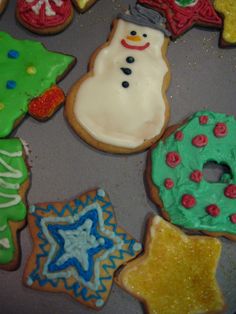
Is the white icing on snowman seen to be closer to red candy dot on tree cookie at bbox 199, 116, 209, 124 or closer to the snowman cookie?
the snowman cookie

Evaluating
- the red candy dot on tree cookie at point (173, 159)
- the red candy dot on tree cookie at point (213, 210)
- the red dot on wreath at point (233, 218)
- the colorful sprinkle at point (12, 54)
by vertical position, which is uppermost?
the colorful sprinkle at point (12, 54)

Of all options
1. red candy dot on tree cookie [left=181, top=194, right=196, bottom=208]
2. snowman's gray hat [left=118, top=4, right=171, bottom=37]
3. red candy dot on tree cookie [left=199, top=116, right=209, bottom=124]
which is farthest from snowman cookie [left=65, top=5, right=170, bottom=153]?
red candy dot on tree cookie [left=181, top=194, right=196, bottom=208]

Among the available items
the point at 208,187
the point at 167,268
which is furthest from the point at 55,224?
the point at 208,187

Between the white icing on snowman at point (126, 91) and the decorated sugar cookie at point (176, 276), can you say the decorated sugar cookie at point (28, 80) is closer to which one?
the white icing on snowman at point (126, 91)

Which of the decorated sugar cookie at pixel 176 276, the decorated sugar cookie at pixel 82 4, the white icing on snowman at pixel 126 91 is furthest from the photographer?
the decorated sugar cookie at pixel 82 4

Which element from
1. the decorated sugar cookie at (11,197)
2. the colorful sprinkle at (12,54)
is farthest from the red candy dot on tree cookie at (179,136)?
the colorful sprinkle at (12,54)

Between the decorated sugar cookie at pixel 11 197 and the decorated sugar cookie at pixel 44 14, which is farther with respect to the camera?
the decorated sugar cookie at pixel 44 14

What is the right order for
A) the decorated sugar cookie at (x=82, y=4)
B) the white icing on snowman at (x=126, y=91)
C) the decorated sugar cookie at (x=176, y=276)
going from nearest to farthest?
the decorated sugar cookie at (x=176, y=276) < the white icing on snowman at (x=126, y=91) < the decorated sugar cookie at (x=82, y=4)
